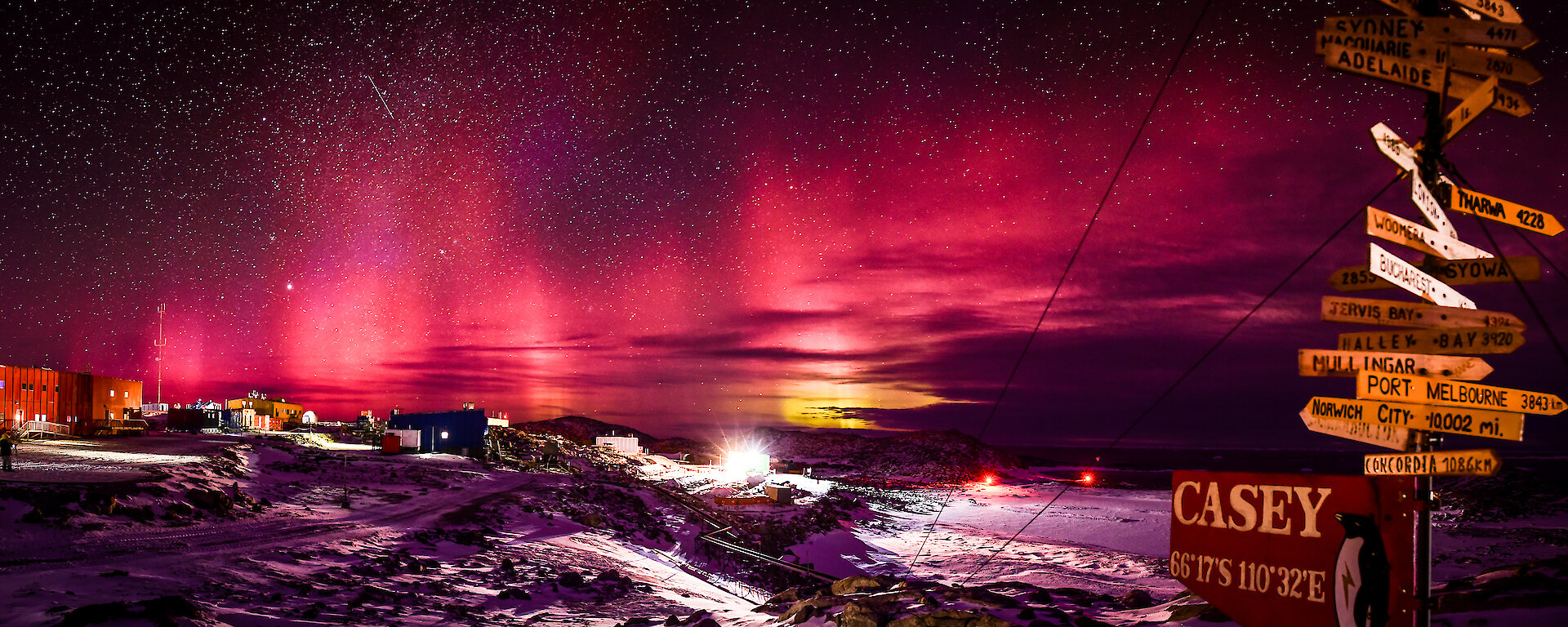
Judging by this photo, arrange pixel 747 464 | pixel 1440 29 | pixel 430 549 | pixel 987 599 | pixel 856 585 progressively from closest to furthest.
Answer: pixel 1440 29
pixel 987 599
pixel 856 585
pixel 430 549
pixel 747 464

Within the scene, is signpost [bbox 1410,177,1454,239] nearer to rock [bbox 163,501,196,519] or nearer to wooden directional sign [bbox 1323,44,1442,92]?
wooden directional sign [bbox 1323,44,1442,92]

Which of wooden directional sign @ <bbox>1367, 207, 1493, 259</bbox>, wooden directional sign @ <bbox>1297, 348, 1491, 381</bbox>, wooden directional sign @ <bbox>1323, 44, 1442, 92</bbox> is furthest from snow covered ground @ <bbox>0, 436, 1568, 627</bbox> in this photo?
wooden directional sign @ <bbox>1323, 44, 1442, 92</bbox>

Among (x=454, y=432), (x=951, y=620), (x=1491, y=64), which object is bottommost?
(x=454, y=432)

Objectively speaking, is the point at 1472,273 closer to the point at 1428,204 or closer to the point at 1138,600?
the point at 1428,204

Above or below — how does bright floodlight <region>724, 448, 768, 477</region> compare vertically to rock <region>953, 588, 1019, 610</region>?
below

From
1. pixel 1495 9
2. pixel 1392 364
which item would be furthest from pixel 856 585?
pixel 1495 9
